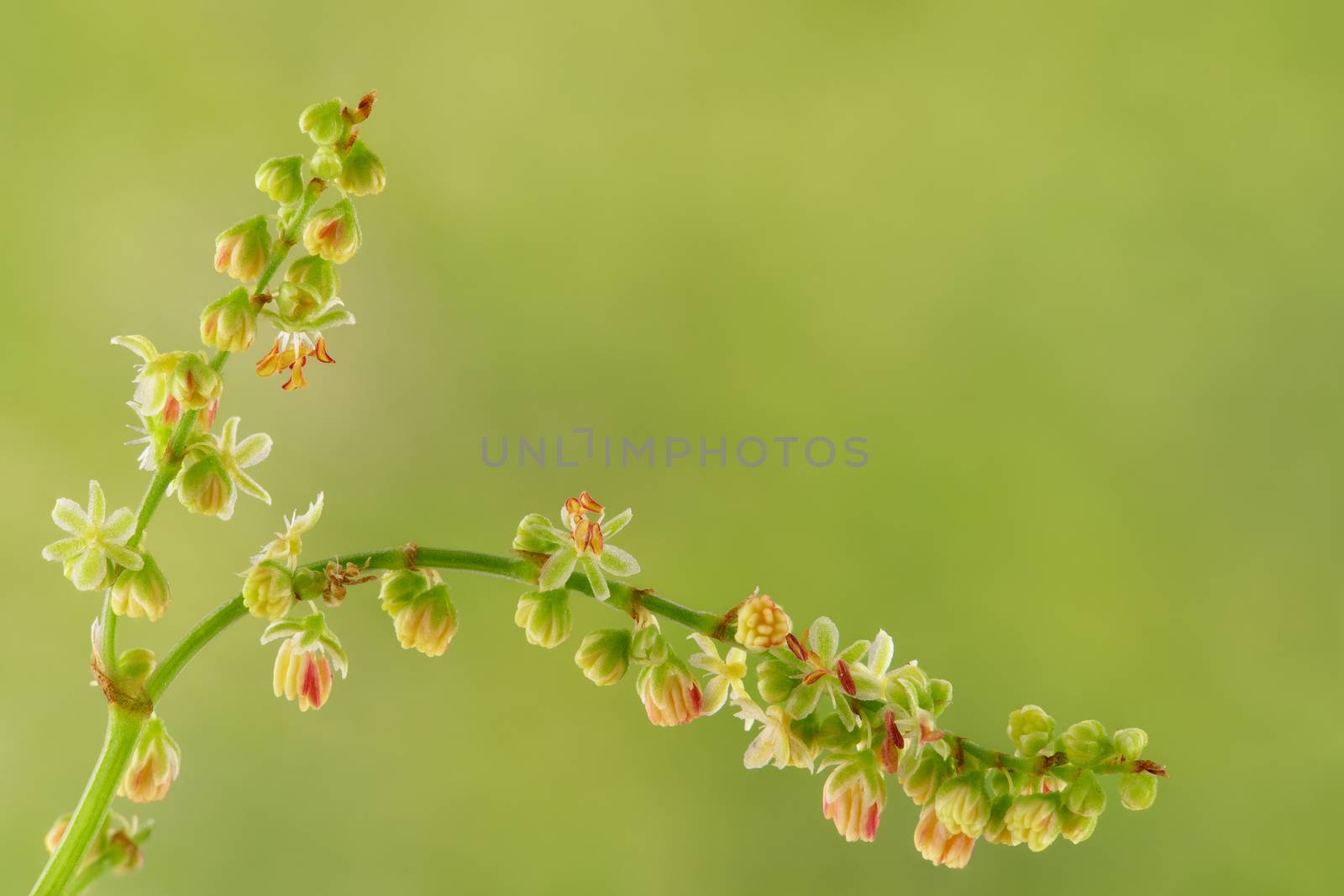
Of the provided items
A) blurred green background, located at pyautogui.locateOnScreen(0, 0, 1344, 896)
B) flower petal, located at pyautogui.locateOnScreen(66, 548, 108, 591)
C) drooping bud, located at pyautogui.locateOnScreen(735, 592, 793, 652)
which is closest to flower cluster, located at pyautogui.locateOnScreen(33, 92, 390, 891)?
flower petal, located at pyautogui.locateOnScreen(66, 548, 108, 591)

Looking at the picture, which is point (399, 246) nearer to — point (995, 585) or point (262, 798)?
point (262, 798)

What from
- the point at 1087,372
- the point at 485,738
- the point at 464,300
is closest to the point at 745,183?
the point at 464,300

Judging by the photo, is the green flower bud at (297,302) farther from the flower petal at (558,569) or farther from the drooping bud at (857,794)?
the drooping bud at (857,794)

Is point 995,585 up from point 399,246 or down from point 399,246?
down

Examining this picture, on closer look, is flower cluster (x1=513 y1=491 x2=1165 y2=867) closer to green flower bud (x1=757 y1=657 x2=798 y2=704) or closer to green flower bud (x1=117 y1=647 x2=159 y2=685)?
green flower bud (x1=757 y1=657 x2=798 y2=704)

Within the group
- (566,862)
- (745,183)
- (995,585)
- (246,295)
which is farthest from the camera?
(745,183)

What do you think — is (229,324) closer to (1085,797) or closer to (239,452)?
(239,452)

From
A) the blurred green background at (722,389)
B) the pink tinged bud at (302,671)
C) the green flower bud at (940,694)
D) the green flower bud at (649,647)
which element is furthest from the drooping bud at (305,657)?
the blurred green background at (722,389)
